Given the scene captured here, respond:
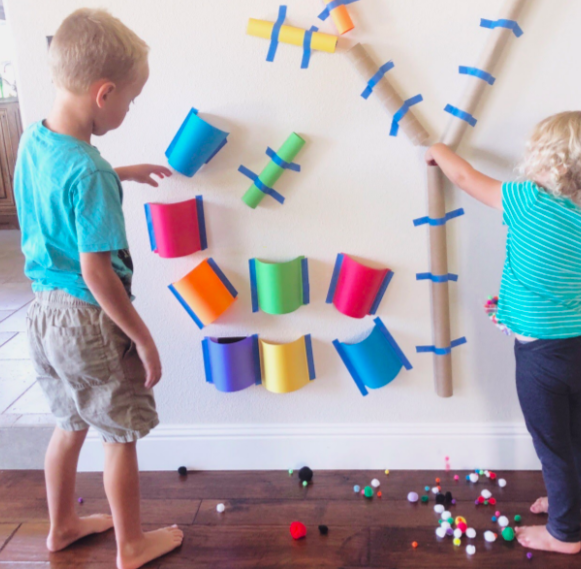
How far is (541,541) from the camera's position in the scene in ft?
4.33

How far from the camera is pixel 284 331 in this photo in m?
1.58

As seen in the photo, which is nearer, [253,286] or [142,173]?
[142,173]

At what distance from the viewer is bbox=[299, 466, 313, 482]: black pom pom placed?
5.24 ft

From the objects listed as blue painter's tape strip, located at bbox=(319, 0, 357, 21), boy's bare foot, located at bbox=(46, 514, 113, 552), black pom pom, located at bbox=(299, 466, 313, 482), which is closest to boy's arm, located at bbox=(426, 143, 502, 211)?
blue painter's tape strip, located at bbox=(319, 0, 357, 21)

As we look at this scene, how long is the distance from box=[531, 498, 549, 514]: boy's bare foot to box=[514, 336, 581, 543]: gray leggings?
0.36ft

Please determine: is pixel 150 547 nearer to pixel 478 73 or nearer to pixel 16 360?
pixel 478 73

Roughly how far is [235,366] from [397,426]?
479 mm

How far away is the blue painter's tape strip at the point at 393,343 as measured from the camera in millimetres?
1543

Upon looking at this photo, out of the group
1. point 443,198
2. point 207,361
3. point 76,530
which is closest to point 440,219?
point 443,198

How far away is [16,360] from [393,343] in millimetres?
1780

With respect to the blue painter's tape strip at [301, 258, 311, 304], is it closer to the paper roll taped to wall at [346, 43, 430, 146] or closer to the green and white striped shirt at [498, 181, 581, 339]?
the paper roll taped to wall at [346, 43, 430, 146]

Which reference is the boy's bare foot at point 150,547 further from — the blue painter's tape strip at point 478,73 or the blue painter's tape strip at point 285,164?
the blue painter's tape strip at point 478,73

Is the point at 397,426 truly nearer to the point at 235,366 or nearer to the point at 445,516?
the point at 445,516


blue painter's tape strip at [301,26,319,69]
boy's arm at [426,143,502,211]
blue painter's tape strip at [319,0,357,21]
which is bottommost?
boy's arm at [426,143,502,211]
